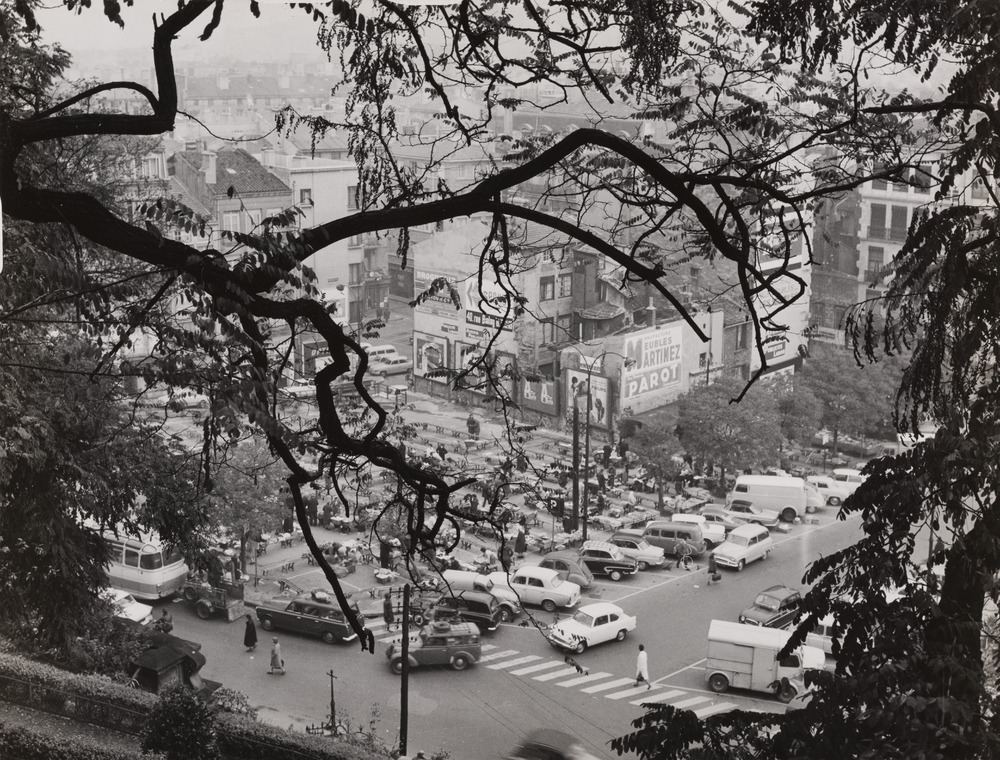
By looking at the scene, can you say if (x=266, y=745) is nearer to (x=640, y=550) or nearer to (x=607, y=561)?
(x=607, y=561)

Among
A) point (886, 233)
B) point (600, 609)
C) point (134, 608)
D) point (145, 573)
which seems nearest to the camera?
point (134, 608)

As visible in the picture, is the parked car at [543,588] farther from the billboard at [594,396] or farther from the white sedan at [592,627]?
the billboard at [594,396]

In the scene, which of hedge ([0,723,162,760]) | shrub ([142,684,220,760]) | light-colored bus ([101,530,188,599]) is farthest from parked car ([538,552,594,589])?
hedge ([0,723,162,760])

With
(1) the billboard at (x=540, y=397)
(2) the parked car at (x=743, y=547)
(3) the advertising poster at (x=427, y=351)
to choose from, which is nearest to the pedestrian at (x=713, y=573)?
(2) the parked car at (x=743, y=547)

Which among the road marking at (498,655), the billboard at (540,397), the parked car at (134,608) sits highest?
the billboard at (540,397)

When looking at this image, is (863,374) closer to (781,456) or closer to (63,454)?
(781,456)

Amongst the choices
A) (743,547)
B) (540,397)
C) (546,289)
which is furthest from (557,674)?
(546,289)

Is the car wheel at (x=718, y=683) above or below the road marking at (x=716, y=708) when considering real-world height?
above
